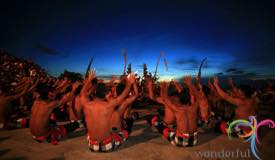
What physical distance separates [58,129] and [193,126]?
12.9 ft

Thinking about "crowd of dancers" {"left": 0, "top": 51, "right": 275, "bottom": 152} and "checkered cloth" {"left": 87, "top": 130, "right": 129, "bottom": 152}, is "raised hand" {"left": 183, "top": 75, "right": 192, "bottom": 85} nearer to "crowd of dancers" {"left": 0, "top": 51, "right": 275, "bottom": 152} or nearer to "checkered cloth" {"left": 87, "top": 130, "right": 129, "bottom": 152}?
"crowd of dancers" {"left": 0, "top": 51, "right": 275, "bottom": 152}

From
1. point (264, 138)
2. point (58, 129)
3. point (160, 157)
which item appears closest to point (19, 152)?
point (58, 129)

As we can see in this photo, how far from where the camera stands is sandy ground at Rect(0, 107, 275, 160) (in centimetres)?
436

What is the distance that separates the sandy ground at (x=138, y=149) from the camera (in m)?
4.36

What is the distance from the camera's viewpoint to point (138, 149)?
487 cm

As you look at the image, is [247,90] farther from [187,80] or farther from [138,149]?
[138,149]

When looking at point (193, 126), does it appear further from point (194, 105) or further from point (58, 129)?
point (58, 129)

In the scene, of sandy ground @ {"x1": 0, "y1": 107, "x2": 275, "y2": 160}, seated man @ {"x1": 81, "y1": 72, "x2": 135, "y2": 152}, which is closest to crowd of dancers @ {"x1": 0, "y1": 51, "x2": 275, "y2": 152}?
seated man @ {"x1": 81, "y1": 72, "x2": 135, "y2": 152}

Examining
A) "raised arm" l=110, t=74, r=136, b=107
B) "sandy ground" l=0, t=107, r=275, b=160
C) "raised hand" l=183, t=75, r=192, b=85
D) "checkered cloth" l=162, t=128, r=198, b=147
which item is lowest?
"sandy ground" l=0, t=107, r=275, b=160

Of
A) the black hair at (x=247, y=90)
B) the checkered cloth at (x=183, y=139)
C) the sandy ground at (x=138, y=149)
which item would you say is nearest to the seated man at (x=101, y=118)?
the sandy ground at (x=138, y=149)

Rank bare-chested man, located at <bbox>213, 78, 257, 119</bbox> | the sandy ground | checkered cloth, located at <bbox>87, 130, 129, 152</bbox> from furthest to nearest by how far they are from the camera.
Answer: bare-chested man, located at <bbox>213, 78, 257, 119</bbox>, checkered cloth, located at <bbox>87, 130, 129, 152</bbox>, the sandy ground

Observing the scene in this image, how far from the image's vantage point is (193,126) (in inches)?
191

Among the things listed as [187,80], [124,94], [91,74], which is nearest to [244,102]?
[187,80]

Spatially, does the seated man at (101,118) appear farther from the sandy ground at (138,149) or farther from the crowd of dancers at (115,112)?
the sandy ground at (138,149)
